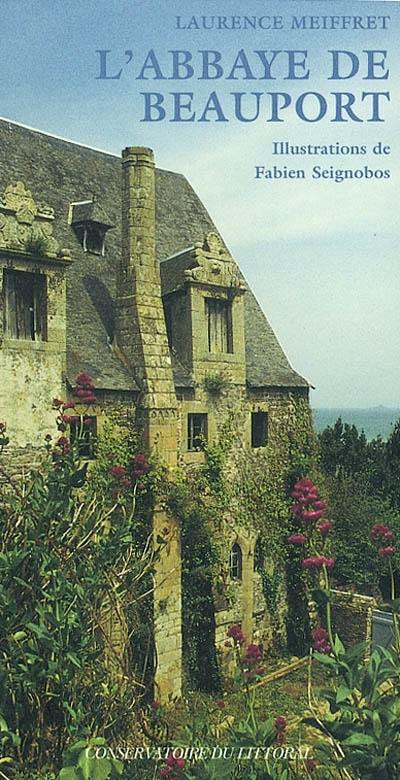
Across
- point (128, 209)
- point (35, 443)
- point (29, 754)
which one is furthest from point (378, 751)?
point (128, 209)

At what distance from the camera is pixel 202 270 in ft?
55.6

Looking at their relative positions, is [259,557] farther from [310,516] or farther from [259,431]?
[310,516]

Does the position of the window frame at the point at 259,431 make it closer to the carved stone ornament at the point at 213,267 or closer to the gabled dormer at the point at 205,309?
the gabled dormer at the point at 205,309

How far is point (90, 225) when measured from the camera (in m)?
17.0

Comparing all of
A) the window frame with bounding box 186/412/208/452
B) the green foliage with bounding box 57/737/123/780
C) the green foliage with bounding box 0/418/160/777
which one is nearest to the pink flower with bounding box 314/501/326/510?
the green foliage with bounding box 57/737/123/780

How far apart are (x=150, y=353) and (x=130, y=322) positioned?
806 millimetres

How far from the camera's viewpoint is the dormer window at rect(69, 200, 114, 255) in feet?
55.4

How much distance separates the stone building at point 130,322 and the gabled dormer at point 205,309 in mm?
30

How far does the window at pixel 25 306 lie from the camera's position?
1361cm

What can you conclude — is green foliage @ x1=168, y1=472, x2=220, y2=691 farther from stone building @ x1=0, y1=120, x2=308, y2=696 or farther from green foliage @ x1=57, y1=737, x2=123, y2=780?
green foliage @ x1=57, y1=737, x2=123, y2=780

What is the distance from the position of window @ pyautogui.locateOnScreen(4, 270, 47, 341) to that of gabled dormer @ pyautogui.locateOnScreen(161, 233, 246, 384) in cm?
377

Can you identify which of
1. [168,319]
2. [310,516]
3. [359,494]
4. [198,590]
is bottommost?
[198,590]

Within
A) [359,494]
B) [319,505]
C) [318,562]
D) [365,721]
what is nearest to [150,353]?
[319,505]

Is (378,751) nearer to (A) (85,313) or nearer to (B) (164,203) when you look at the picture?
(A) (85,313)
